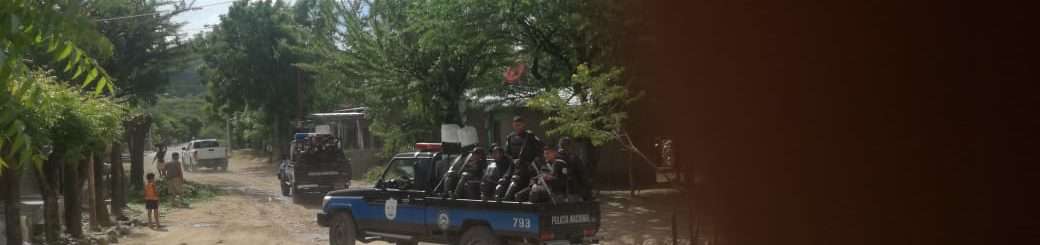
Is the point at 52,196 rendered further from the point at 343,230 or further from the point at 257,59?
the point at 257,59

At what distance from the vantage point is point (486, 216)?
1117 cm

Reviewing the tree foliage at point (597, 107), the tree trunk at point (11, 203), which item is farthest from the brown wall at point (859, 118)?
the tree trunk at point (11, 203)

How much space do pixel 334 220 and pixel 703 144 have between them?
8789mm

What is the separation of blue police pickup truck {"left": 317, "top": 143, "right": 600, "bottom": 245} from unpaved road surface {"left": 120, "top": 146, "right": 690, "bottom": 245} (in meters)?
1.70

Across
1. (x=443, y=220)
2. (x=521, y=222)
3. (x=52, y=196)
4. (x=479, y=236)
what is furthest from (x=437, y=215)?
(x=52, y=196)

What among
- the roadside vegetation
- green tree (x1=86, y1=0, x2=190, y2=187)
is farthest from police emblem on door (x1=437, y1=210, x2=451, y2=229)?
green tree (x1=86, y1=0, x2=190, y2=187)

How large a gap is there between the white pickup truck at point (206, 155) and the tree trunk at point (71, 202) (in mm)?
29153

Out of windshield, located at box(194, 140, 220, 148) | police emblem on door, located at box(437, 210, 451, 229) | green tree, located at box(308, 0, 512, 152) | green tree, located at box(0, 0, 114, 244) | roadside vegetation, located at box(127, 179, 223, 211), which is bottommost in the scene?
roadside vegetation, located at box(127, 179, 223, 211)

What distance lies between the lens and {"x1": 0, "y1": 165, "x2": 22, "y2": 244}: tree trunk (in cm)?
1225

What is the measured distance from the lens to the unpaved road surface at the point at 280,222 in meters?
15.7

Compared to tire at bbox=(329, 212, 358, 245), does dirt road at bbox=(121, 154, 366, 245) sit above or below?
below

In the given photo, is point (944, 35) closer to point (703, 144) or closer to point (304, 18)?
point (703, 144)

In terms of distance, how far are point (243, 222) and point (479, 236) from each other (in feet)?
33.6

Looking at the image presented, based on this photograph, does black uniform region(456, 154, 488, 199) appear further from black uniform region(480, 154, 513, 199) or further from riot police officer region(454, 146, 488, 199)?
black uniform region(480, 154, 513, 199)
